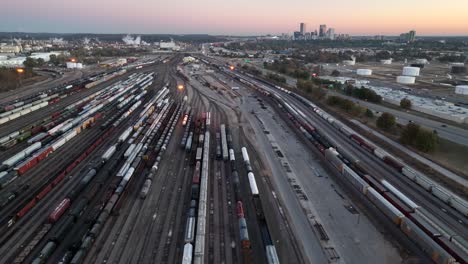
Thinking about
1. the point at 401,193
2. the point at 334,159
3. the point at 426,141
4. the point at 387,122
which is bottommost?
the point at 401,193

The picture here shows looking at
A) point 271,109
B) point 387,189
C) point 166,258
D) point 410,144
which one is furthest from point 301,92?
point 166,258

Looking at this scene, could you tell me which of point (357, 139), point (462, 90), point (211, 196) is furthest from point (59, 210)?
point (462, 90)

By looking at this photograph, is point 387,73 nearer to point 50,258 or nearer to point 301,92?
point 301,92

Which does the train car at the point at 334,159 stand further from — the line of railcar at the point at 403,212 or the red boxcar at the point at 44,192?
the red boxcar at the point at 44,192

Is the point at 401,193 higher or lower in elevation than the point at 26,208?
higher

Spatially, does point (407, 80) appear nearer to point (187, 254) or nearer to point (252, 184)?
point (252, 184)

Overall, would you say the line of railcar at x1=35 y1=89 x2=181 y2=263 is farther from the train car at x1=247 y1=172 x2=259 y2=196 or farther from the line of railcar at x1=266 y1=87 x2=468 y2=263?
the line of railcar at x1=266 y1=87 x2=468 y2=263

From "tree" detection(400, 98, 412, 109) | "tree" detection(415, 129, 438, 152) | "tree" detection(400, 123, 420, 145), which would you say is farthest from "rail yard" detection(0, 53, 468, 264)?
"tree" detection(400, 98, 412, 109)
